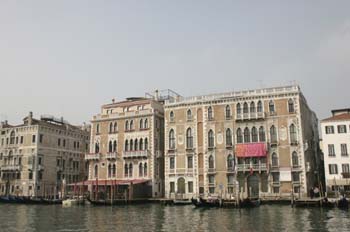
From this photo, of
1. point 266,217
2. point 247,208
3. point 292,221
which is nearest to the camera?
point 292,221

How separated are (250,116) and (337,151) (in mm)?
8305

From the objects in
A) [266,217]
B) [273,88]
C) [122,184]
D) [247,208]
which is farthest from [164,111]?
[266,217]

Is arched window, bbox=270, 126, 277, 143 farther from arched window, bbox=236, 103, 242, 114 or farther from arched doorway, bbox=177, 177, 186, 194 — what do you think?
arched doorway, bbox=177, 177, 186, 194

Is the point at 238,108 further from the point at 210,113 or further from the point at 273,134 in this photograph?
the point at 273,134

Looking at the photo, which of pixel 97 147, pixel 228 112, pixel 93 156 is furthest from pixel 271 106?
pixel 93 156

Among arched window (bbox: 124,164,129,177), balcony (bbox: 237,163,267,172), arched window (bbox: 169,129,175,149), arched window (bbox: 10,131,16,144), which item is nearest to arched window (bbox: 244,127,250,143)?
balcony (bbox: 237,163,267,172)

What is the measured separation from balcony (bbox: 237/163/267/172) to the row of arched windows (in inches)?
419

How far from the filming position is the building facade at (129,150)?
4181cm

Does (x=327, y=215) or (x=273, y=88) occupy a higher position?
(x=273, y=88)

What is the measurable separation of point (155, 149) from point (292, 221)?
2270 centimetres

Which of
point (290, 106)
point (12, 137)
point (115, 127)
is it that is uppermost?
point (290, 106)

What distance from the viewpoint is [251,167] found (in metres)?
37.2

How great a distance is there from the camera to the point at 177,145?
4122 cm

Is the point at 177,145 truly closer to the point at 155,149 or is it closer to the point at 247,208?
the point at 155,149
